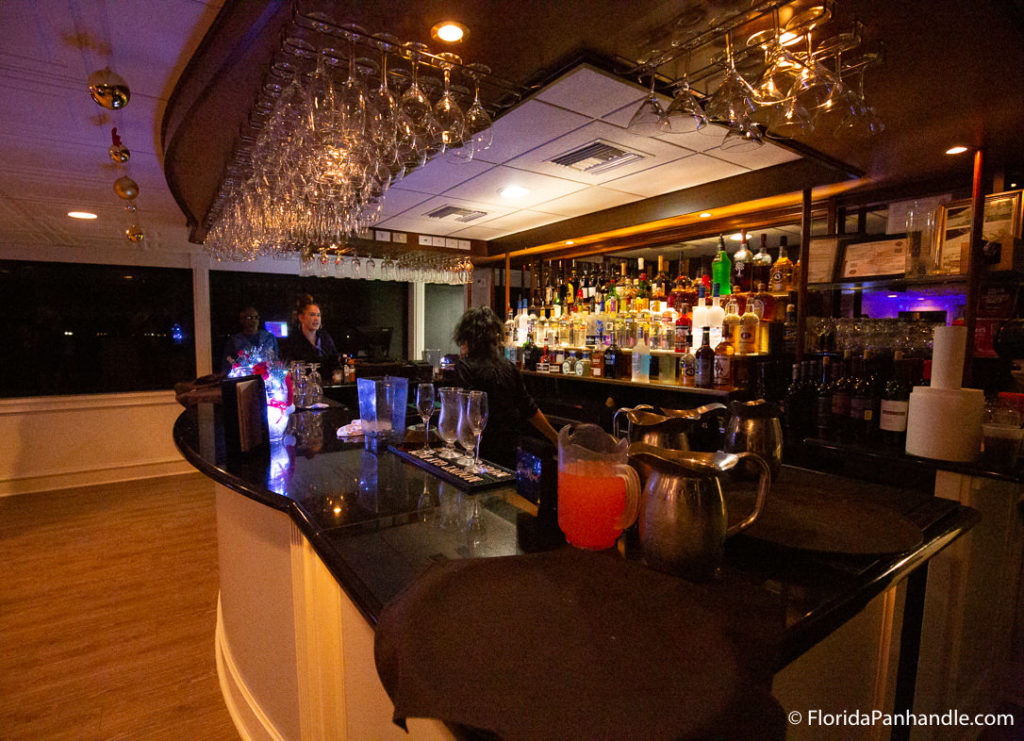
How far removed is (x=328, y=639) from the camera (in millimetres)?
1325

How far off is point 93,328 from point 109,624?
3875mm

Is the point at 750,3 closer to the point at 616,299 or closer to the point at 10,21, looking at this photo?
the point at 10,21

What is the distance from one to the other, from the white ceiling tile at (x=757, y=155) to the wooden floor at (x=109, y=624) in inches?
131

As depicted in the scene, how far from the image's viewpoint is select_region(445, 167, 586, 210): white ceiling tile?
9.51 feet

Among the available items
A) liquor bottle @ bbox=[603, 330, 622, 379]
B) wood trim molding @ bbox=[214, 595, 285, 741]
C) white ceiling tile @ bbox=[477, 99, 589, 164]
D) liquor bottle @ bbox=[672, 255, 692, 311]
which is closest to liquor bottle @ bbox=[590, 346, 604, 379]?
liquor bottle @ bbox=[603, 330, 622, 379]

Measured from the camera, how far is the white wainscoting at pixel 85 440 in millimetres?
4812

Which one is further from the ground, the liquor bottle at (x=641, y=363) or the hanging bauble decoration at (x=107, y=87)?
the hanging bauble decoration at (x=107, y=87)

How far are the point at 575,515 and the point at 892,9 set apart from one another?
4.91 ft

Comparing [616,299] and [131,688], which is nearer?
[131,688]

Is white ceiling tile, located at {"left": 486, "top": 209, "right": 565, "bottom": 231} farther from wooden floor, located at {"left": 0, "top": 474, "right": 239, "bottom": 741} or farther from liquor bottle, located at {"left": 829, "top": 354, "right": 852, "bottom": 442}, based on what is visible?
wooden floor, located at {"left": 0, "top": 474, "right": 239, "bottom": 741}

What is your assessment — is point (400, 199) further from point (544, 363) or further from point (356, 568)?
point (356, 568)

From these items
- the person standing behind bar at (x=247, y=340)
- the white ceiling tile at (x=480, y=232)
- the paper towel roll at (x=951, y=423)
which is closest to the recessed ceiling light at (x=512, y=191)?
the white ceiling tile at (x=480, y=232)

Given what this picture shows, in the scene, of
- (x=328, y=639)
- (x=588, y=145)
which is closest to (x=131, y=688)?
(x=328, y=639)

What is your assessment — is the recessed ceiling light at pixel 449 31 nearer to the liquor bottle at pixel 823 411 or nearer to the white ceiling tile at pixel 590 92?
the white ceiling tile at pixel 590 92
